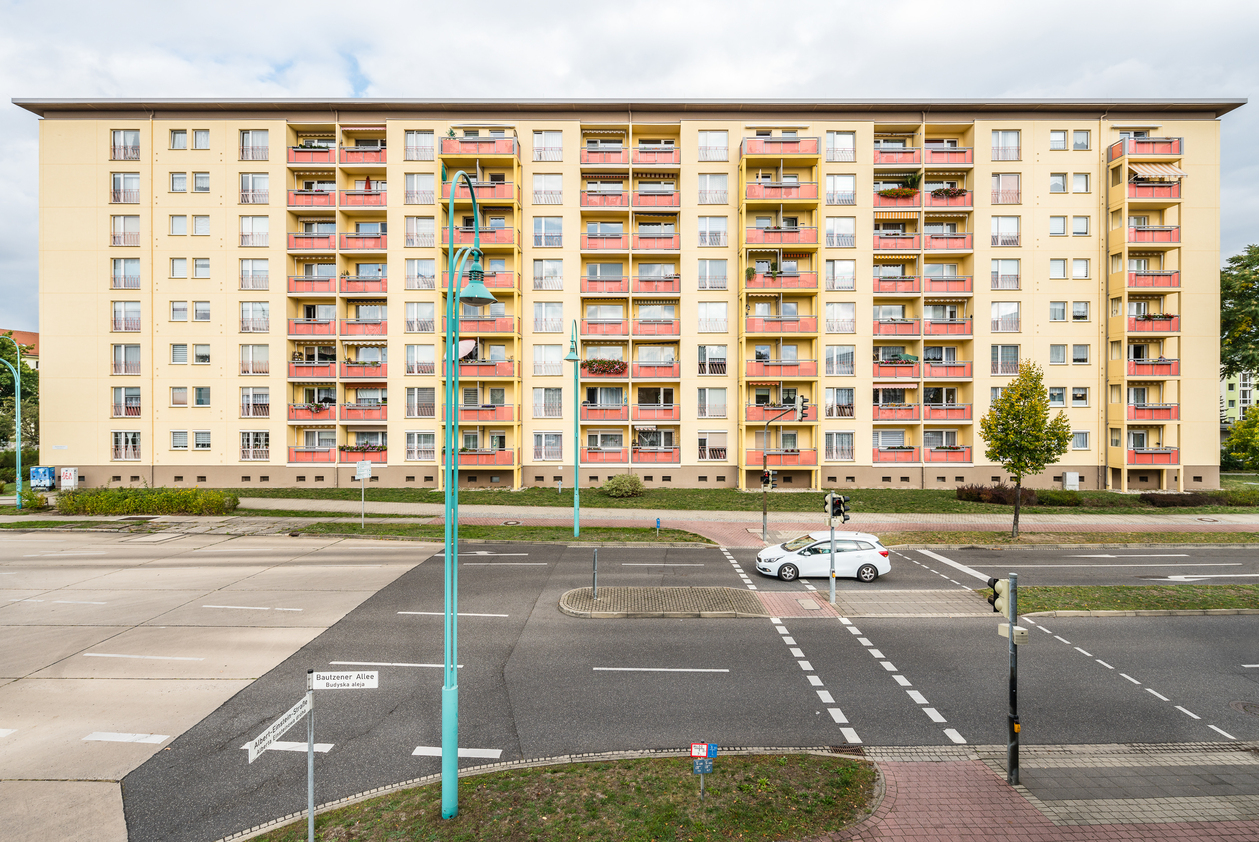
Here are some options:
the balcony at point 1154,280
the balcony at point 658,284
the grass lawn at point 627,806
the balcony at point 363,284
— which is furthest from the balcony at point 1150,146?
the balcony at point 363,284

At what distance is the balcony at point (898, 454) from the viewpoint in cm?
3434

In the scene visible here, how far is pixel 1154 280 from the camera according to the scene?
33344 millimetres

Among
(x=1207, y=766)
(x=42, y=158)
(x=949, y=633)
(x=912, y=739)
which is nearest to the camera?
(x=1207, y=766)

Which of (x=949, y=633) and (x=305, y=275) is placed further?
(x=305, y=275)

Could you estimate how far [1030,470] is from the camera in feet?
76.8

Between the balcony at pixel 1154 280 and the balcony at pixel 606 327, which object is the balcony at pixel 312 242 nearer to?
the balcony at pixel 606 327

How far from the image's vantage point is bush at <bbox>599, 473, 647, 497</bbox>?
1245 inches

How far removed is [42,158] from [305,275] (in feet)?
54.5

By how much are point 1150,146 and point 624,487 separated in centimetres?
3755

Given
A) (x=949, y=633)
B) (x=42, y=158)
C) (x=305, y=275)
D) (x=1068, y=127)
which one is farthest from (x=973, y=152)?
(x=42, y=158)

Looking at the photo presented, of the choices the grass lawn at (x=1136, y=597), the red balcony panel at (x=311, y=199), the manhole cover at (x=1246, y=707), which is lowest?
the manhole cover at (x=1246, y=707)

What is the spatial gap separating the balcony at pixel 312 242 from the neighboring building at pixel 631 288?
0.70 ft

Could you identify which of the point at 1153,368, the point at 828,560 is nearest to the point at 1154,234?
the point at 1153,368

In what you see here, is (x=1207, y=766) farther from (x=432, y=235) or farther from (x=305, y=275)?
(x=305, y=275)
